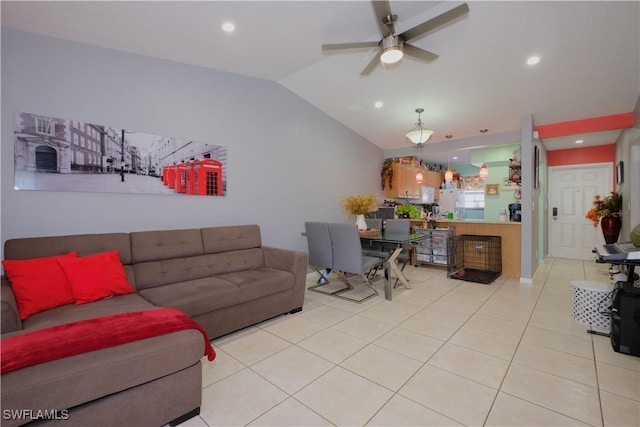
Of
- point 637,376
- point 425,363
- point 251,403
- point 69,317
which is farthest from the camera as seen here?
point 425,363

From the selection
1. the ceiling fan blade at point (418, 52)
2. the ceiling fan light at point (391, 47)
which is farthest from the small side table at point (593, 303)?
the ceiling fan light at point (391, 47)

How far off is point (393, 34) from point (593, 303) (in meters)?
3.20

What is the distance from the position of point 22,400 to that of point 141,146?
2.46 metres

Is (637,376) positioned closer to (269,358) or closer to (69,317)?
(269,358)

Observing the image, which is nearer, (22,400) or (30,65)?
(22,400)

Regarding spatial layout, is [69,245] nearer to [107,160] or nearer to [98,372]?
[107,160]

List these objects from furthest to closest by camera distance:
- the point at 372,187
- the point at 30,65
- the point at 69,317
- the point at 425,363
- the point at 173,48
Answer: the point at 372,187
the point at 173,48
the point at 30,65
the point at 425,363
the point at 69,317

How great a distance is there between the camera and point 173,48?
2.96 meters

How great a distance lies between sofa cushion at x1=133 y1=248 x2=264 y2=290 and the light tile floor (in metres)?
0.73

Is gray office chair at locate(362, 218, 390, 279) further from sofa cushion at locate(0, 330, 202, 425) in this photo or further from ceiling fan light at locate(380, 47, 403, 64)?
sofa cushion at locate(0, 330, 202, 425)

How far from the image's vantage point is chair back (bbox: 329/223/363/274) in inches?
136

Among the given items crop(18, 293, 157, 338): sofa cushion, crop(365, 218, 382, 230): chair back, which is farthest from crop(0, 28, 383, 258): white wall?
crop(18, 293, 157, 338): sofa cushion

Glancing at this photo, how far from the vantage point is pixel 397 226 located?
171 inches

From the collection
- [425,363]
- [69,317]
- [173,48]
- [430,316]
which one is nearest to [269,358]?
[425,363]
